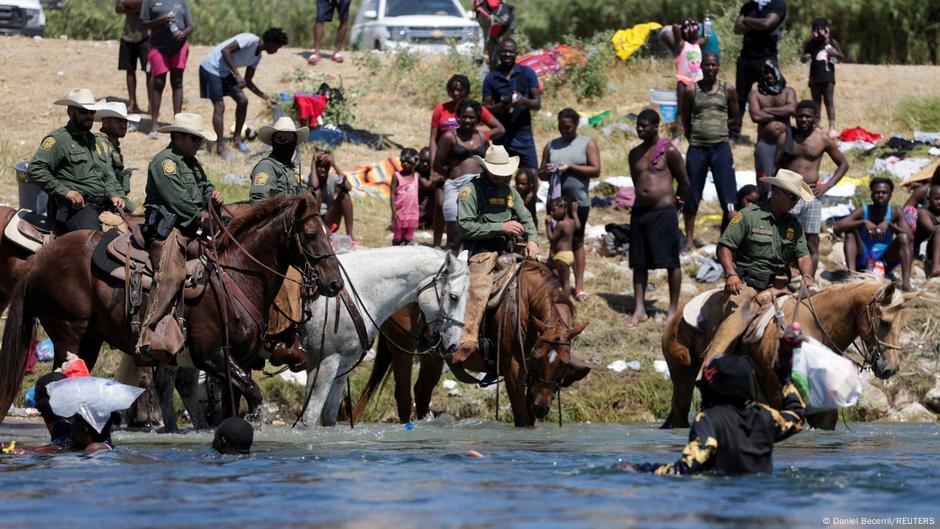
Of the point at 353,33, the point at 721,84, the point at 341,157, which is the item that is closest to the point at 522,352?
the point at 721,84

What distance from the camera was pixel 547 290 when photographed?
593 inches

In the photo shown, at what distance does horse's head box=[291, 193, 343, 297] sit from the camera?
13344mm

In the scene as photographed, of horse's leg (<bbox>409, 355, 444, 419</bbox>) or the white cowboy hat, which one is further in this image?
horse's leg (<bbox>409, 355, 444, 419</bbox>)

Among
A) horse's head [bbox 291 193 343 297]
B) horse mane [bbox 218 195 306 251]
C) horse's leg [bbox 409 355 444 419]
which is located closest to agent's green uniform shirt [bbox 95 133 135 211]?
horse mane [bbox 218 195 306 251]

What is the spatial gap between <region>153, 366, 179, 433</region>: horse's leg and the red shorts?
9.54 meters

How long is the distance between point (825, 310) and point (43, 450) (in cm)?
682

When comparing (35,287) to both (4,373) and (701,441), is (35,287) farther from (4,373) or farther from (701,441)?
(701,441)

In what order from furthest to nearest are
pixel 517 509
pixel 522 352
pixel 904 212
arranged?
pixel 904 212 < pixel 522 352 < pixel 517 509

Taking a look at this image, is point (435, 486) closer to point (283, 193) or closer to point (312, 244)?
point (312, 244)

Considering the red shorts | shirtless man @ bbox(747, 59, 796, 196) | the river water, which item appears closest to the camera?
the river water

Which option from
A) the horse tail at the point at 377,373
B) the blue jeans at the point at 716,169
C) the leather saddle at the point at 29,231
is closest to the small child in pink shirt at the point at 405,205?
the blue jeans at the point at 716,169

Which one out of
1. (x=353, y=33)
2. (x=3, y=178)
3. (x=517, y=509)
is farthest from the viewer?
(x=353, y=33)

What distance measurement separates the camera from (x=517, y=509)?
10133 mm

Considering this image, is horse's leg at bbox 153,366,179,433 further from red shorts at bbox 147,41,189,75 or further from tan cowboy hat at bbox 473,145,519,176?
red shorts at bbox 147,41,189,75
